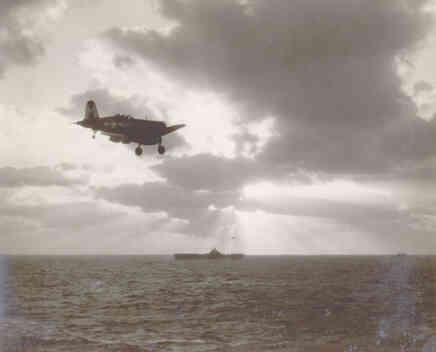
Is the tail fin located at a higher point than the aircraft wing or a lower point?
higher

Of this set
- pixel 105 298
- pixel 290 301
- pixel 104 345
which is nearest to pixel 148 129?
pixel 104 345

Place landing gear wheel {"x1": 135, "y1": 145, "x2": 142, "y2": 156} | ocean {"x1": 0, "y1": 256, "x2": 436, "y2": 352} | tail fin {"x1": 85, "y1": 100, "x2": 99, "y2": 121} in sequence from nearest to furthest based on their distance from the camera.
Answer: landing gear wheel {"x1": 135, "y1": 145, "x2": 142, "y2": 156}
tail fin {"x1": 85, "y1": 100, "x2": 99, "y2": 121}
ocean {"x1": 0, "y1": 256, "x2": 436, "y2": 352}

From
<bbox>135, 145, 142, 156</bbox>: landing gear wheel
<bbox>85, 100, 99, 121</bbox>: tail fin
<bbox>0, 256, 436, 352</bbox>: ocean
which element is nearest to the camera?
<bbox>135, 145, 142, 156</bbox>: landing gear wheel

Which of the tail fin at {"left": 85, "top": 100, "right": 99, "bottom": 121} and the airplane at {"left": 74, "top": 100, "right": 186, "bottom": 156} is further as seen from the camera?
the tail fin at {"left": 85, "top": 100, "right": 99, "bottom": 121}

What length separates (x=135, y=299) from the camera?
246 feet

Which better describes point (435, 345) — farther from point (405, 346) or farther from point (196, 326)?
point (196, 326)

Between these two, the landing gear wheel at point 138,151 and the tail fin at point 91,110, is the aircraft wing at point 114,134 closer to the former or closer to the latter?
the landing gear wheel at point 138,151

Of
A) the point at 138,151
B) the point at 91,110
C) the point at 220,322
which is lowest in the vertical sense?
the point at 220,322

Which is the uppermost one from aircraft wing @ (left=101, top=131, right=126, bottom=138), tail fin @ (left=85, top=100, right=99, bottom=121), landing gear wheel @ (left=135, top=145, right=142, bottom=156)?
tail fin @ (left=85, top=100, right=99, bottom=121)

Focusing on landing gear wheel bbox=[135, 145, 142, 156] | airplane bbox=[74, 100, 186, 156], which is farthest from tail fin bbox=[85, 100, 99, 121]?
landing gear wheel bbox=[135, 145, 142, 156]

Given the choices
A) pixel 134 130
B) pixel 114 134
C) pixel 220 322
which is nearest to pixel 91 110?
pixel 114 134

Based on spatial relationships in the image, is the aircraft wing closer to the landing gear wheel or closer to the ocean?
the landing gear wheel

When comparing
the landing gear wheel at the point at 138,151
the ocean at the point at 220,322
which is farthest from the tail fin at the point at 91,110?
the ocean at the point at 220,322

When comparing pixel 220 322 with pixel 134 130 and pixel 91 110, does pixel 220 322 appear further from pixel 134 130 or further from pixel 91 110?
pixel 134 130
